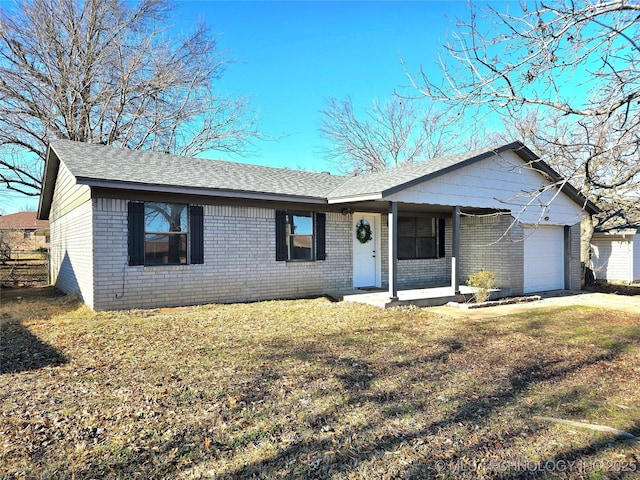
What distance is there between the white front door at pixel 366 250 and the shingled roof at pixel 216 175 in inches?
53.5

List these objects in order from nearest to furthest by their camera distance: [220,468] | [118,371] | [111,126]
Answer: [220,468], [118,371], [111,126]

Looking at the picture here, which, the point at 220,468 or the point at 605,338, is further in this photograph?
the point at 605,338

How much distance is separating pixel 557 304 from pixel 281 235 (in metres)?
7.64

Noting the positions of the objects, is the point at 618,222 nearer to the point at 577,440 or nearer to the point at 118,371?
the point at 577,440

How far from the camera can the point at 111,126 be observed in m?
20.3

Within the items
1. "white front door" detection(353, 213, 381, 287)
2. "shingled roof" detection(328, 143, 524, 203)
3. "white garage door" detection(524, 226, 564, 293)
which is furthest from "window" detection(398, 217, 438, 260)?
"white garage door" detection(524, 226, 564, 293)

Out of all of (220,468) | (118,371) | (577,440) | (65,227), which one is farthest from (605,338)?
(65,227)

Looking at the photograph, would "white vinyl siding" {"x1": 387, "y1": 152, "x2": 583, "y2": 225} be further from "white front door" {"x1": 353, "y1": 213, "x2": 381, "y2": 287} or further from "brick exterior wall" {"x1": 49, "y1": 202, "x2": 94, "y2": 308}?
"brick exterior wall" {"x1": 49, "y1": 202, "x2": 94, "y2": 308}

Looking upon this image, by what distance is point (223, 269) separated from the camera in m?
9.84

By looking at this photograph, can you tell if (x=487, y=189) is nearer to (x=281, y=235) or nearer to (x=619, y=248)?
(x=281, y=235)

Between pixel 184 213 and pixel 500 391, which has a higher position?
pixel 184 213

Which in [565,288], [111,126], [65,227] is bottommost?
[565,288]

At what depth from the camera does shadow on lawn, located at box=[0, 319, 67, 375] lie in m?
A: 5.01

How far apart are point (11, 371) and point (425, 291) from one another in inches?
372
